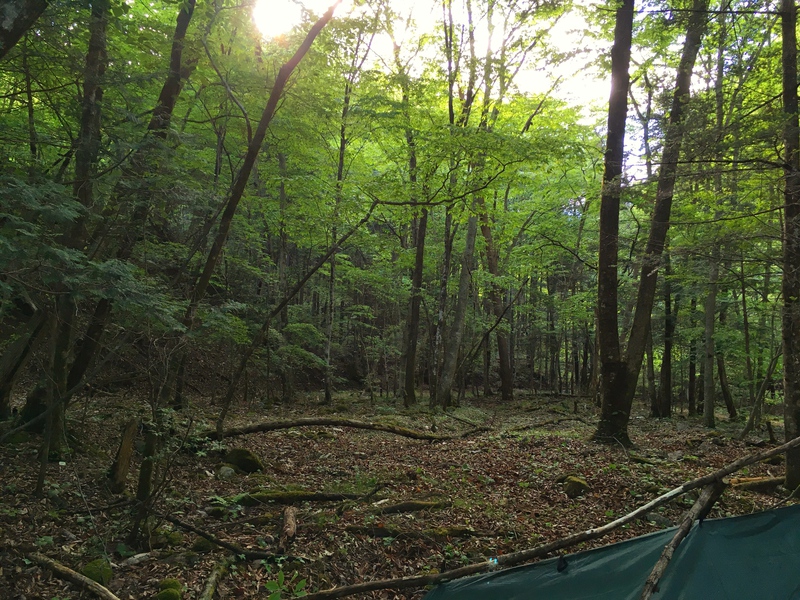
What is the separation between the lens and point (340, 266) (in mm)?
16953

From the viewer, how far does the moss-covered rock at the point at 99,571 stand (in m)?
3.92

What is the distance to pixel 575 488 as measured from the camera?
6465 mm

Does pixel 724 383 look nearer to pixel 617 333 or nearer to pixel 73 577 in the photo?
pixel 617 333

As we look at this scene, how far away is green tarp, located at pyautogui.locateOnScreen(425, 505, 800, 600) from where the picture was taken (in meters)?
2.83

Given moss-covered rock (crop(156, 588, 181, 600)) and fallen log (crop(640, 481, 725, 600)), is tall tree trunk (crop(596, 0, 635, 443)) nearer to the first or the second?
fallen log (crop(640, 481, 725, 600))

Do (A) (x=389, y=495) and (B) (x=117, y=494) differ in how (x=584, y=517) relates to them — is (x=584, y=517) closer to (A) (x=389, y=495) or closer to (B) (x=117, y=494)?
(A) (x=389, y=495)

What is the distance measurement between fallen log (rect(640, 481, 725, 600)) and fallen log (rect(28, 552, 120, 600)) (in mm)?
3777

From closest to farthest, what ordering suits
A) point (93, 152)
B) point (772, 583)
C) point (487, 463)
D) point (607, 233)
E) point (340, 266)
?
point (772, 583) → point (93, 152) → point (487, 463) → point (607, 233) → point (340, 266)

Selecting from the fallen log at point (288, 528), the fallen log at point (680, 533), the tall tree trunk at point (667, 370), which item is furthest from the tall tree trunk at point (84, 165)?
the tall tree trunk at point (667, 370)

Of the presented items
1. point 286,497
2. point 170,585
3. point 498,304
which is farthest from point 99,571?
point 498,304

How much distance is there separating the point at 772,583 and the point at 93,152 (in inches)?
266

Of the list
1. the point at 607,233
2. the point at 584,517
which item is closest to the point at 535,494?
the point at 584,517

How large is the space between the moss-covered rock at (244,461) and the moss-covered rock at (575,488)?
176 inches

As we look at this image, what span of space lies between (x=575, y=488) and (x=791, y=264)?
3869 mm
